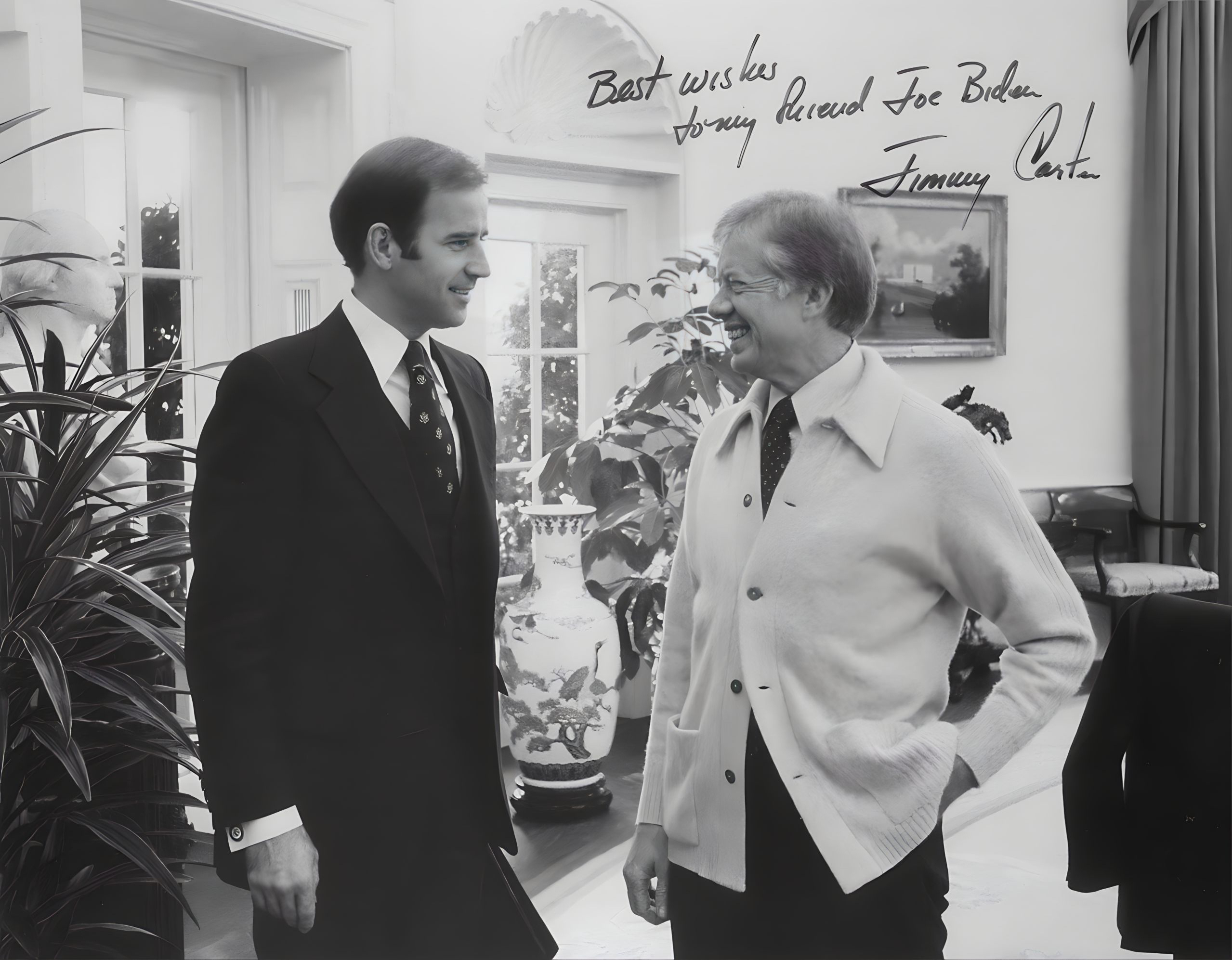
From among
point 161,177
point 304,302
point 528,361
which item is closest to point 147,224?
point 161,177

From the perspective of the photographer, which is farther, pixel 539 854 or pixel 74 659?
pixel 539 854

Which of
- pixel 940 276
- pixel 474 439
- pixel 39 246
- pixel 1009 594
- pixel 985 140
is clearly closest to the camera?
pixel 1009 594

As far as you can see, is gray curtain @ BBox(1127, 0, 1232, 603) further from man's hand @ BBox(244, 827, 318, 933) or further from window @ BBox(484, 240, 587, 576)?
man's hand @ BBox(244, 827, 318, 933)

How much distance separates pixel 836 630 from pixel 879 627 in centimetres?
5

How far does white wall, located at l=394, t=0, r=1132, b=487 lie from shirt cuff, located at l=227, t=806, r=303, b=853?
7.31 feet

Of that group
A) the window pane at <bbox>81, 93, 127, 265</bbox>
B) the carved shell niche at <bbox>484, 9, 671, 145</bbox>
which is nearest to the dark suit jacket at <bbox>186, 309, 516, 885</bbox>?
the window pane at <bbox>81, 93, 127, 265</bbox>

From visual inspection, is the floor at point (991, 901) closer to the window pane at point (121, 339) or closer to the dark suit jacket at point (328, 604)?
the dark suit jacket at point (328, 604)

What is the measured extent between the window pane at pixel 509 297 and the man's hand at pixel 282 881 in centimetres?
242

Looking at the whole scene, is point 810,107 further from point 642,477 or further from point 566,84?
point 642,477

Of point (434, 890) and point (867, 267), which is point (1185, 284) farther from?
point (434, 890)

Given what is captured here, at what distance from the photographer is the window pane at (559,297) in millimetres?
3686

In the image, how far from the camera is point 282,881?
1.29 m

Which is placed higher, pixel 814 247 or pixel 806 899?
pixel 814 247
